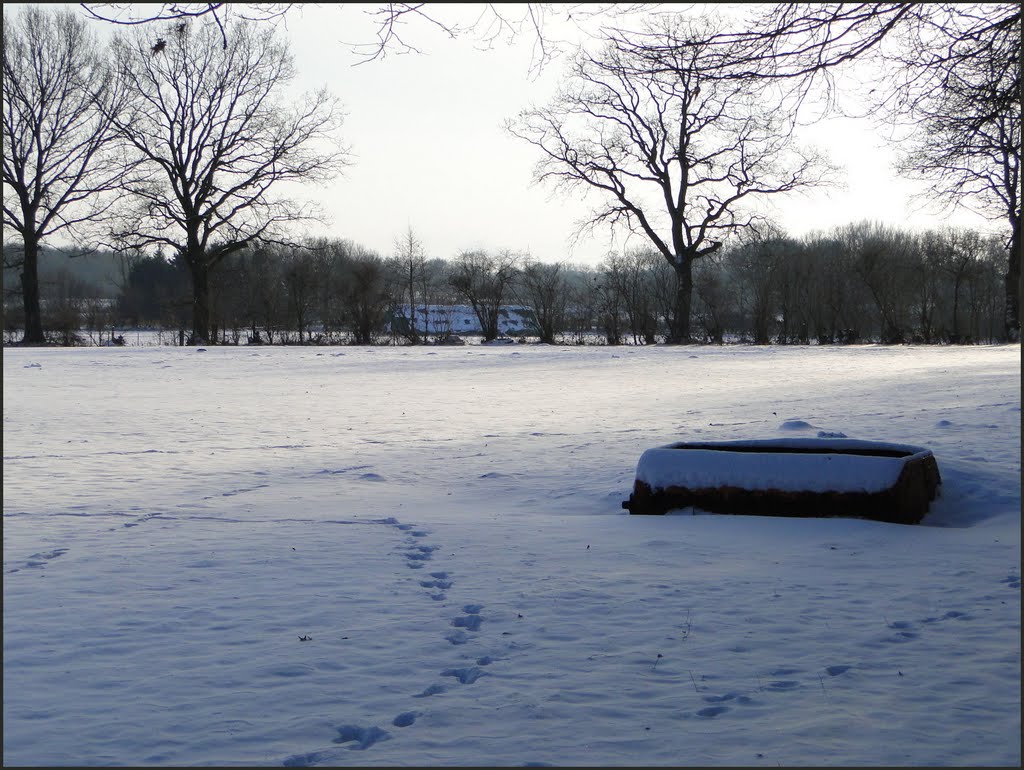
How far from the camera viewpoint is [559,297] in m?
40.9

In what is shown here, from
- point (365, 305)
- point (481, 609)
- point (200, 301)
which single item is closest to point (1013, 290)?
point (365, 305)

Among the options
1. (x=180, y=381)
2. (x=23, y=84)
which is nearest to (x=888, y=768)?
(x=180, y=381)

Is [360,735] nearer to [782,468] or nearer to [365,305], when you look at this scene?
[782,468]

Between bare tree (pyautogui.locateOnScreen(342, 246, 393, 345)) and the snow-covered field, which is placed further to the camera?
bare tree (pyautogui.locateOnScreen(342, 246, 393, 345))

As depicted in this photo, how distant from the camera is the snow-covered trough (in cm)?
621

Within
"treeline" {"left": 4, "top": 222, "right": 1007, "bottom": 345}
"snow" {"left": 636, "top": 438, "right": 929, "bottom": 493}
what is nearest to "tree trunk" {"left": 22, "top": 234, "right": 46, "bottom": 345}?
"treeline" {"left": 4, "top": 222, "right": 1007, "bottom": 345}

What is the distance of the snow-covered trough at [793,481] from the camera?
6.21m

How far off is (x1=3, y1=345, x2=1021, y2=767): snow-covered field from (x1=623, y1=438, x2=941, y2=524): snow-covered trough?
0.16 metres

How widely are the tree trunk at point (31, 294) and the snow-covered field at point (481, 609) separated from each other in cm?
2410

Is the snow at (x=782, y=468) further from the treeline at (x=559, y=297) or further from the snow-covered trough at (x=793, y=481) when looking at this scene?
the treeline at (x=559, y=297)

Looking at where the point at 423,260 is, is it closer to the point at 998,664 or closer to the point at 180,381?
the point at 180,381

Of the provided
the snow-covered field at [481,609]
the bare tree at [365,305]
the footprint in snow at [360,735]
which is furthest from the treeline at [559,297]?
the footprint in snow at [360,735]

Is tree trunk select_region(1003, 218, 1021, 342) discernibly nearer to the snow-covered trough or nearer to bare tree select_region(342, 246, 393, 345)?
bare tree select_region(342, 246, 393, 345)

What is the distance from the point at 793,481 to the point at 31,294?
105ft
